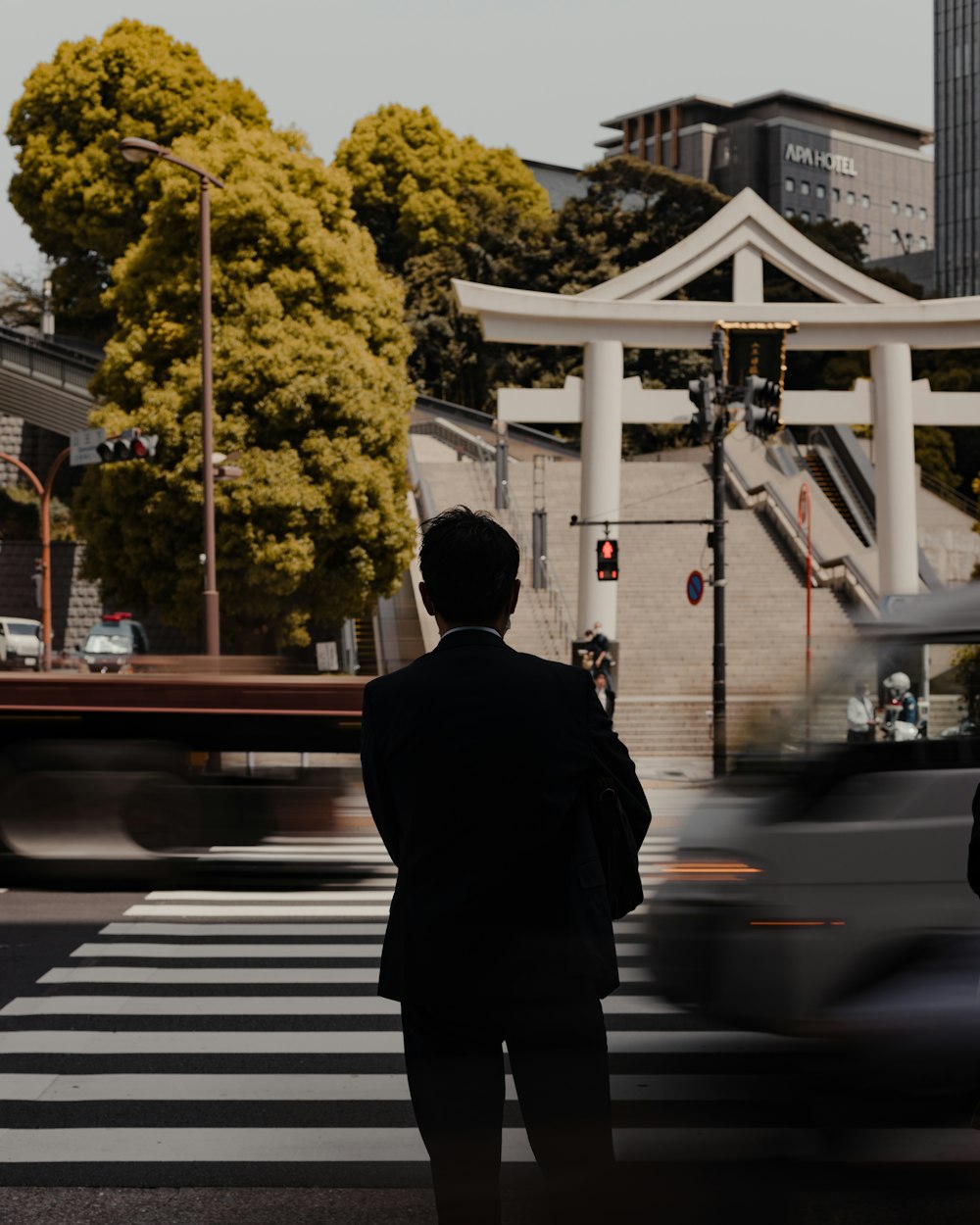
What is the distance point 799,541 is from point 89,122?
28.9 meters

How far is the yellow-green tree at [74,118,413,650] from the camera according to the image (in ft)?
99.3

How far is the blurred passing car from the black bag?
2461mm

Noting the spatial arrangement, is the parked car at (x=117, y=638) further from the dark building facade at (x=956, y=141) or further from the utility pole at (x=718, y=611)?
the dark building facade at (x=956, y=141)

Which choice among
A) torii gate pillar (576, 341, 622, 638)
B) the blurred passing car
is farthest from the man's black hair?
torii gate pillar (576, 341, 622, 638)

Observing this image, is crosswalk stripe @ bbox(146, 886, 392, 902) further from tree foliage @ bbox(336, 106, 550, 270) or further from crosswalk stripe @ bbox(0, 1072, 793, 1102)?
tree foliage @ bbox(336, 106, 550, 270)

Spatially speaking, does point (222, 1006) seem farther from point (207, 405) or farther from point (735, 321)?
point (735, 321)

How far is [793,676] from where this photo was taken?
6598 mm

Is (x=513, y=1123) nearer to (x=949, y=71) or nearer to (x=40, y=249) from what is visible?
(x=40, y=249)

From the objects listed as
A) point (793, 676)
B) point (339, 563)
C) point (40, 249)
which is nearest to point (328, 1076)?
point (793, 676)

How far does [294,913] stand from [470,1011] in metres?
Answer: 8.63

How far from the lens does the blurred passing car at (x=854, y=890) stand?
512 centimetres

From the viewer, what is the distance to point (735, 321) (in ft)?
105

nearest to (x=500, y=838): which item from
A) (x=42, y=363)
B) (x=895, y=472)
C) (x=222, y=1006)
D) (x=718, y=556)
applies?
(x=222, y=1006)

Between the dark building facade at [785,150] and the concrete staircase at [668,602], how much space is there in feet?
241
